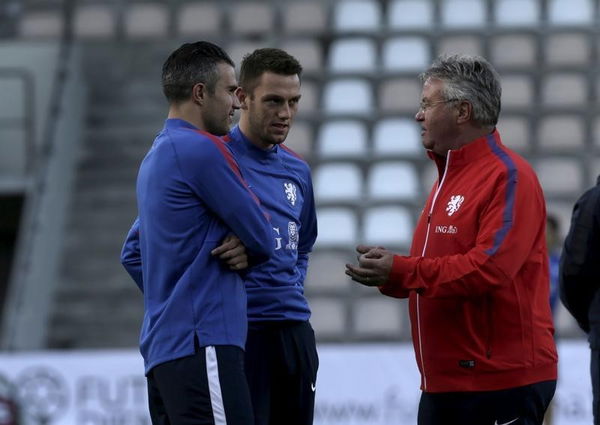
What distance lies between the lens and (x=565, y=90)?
12133 mm

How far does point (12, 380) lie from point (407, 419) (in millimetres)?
2783

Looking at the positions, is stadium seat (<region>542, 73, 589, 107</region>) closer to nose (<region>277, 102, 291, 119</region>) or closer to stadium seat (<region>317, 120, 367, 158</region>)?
stadium seat (<region>317, 120, 367, 158</region>)

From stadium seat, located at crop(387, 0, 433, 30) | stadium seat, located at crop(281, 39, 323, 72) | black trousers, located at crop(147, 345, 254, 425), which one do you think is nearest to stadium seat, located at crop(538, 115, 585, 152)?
stadium seat, located at crop(387, 0, 433, 30)

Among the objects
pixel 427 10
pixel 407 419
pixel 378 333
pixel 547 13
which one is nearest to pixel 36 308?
pixel 378 333

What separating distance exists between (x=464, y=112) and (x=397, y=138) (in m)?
7.59

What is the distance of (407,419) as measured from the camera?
8.46 m

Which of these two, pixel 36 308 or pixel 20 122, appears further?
pixel 20 122

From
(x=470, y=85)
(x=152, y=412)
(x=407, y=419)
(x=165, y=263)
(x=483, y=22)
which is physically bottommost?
(x=407, y=419)

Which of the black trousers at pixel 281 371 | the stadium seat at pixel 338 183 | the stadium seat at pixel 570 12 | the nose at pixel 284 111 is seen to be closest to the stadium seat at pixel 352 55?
the stadium seat at pixel 338 183

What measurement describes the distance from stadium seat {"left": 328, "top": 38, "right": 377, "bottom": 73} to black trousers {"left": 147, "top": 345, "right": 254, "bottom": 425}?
893 centimetres

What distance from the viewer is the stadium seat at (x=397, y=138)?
37.8ft

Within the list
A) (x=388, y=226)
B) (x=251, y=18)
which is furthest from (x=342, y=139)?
(x=251, y=18)

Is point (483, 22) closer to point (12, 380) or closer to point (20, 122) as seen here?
point (20, 122)

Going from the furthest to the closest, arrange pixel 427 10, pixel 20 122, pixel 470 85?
pixel 427 10, pixel 20 122, pixel 470 85
